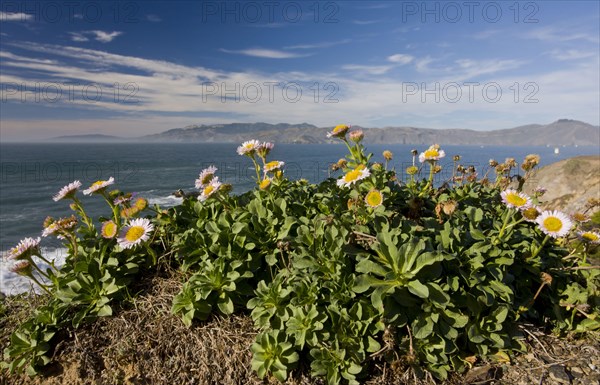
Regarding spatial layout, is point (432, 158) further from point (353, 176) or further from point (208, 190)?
point (208, 190)

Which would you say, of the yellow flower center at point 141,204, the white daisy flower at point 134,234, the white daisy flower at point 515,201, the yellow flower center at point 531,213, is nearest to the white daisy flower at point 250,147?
the yellow flower center at point 141,204

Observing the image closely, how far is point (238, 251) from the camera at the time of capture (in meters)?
2.93

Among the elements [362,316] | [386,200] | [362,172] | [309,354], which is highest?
[362,172]

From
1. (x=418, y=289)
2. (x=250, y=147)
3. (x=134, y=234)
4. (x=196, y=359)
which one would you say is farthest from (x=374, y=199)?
(x=134, y=234)

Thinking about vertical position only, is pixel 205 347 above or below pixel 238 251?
below

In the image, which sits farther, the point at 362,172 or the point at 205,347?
the point at 362,172

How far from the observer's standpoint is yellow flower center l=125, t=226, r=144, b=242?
110 inches

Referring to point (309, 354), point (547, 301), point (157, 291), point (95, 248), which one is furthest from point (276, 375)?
point (547, 301)

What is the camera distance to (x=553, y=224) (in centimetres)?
253

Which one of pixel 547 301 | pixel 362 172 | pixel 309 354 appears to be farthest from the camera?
pixel 547 301

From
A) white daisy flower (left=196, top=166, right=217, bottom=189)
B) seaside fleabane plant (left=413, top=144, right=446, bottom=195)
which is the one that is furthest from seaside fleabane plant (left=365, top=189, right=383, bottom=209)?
white daisy flower (left=196, top=166, right=217, bottom=189)

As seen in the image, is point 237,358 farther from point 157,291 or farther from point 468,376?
point 468,376

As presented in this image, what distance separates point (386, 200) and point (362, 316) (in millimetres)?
1156

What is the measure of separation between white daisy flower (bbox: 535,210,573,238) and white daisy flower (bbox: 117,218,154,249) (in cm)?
322
